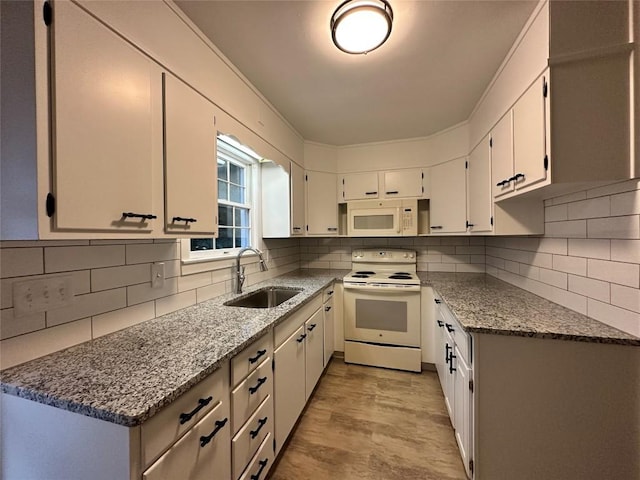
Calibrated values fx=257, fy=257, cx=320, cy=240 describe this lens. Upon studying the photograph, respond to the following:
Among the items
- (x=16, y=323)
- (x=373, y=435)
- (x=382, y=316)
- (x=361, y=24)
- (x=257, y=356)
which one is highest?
(x=361, y=24)

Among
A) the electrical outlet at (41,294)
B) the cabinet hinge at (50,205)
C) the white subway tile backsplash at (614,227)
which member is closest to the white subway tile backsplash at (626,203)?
the white subway tile backsplash at (614,227)

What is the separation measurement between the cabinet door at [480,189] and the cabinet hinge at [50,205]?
234 cm

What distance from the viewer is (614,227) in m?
1.20

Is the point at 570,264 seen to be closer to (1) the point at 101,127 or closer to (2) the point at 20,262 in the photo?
(1) the point at 101,127

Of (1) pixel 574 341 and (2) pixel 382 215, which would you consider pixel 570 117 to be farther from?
(2) pixel 382 215

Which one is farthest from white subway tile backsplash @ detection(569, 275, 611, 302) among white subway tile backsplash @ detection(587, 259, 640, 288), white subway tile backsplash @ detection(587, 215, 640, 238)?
white subway tile backsplash @ detection(587, 215, 640, 238)

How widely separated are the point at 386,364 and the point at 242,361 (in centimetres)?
192

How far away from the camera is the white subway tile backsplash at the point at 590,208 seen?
1250 millimetres

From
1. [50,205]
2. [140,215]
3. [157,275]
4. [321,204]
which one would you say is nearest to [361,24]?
[140,215]

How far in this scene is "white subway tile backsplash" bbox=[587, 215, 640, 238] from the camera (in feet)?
3.62

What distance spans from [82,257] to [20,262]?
0.58 ft

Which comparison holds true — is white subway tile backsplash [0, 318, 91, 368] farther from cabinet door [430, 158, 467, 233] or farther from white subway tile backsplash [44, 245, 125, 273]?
cabinet door [430, 158, 467, 233]

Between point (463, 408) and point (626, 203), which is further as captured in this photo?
point (463, 408)

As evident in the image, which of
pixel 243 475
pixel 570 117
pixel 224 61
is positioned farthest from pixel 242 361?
pixel 570 117
